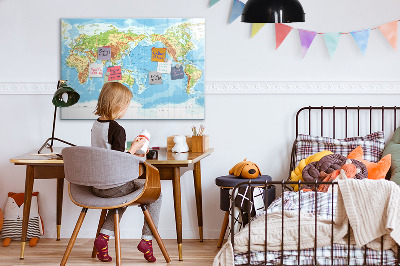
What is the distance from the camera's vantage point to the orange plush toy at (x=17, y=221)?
4.27m

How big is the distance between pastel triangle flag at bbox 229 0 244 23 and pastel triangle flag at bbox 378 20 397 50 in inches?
39.6

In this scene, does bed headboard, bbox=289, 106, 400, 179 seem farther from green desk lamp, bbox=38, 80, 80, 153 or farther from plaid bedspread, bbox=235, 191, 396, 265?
green desk lamp, bbox=38, 80, 80, 153

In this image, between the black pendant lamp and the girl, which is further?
the girl

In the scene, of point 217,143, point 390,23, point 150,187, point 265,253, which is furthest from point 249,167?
point 390,23

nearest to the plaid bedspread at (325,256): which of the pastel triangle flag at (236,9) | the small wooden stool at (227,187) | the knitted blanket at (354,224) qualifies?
the knitted blanket at (354,224)

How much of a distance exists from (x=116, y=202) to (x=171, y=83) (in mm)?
1292

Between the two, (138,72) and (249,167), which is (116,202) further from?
(138,72)

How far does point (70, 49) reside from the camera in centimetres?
439

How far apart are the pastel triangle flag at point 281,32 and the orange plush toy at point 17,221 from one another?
6.85ft

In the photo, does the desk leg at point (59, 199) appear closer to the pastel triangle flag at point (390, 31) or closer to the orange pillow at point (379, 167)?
the orange pillow at point (379, 167)

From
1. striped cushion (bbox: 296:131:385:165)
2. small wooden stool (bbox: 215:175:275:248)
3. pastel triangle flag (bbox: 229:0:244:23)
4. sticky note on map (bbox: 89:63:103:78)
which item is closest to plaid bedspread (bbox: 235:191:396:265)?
small wooden stool (bbox: 215:175:275:248)

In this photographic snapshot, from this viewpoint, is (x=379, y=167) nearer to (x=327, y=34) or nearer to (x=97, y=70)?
(x=327, y=34)

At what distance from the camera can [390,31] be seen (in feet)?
14.0

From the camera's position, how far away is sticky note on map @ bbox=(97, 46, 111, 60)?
4.38 m
